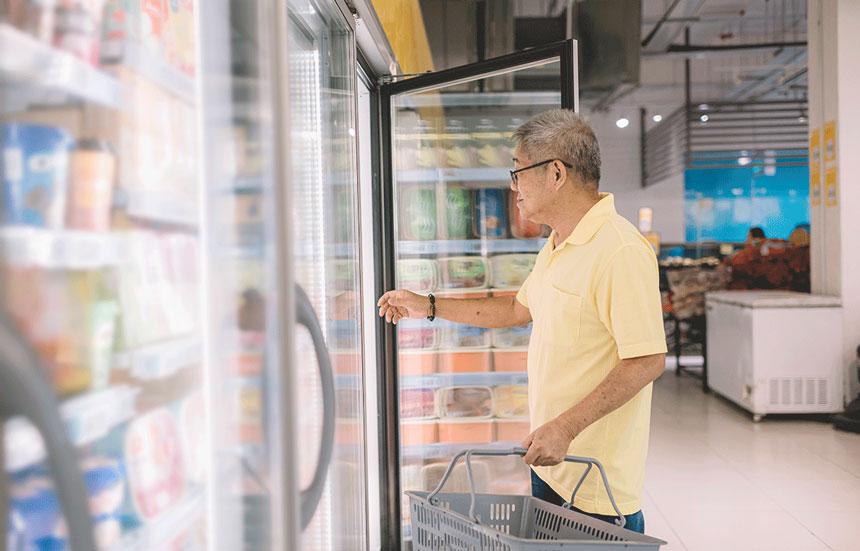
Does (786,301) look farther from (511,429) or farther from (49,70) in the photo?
(49,70)

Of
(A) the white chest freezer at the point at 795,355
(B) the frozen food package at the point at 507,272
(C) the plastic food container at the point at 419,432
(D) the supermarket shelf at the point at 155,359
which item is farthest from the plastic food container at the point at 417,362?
(A) the white chest freezer at the point at 795,355

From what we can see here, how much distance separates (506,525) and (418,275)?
2305mm

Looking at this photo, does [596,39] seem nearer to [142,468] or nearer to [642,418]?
[642,418]

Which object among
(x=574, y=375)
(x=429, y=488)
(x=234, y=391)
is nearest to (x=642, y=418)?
(x=574, y=375)

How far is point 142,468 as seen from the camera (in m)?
1.35

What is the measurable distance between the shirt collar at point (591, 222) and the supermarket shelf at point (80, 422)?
1.29 m

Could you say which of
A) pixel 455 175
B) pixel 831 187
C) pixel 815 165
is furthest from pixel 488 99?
pixel 815 165

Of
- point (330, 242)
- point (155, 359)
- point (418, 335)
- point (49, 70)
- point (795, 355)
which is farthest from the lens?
point (795, 355)

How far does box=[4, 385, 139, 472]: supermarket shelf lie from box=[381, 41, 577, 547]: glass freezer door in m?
2.56

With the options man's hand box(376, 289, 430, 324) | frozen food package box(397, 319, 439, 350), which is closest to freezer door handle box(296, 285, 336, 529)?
man's hand box(376, 289, 430, 324)

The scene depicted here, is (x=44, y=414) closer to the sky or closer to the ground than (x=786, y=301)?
closer to the sky

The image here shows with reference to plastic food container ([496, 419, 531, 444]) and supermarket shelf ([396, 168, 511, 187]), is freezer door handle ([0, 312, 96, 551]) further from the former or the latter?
plastic food container ([496, 419, 531, 444])

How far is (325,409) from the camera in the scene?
5.76 ft

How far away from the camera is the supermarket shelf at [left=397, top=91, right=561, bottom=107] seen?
3781mm
